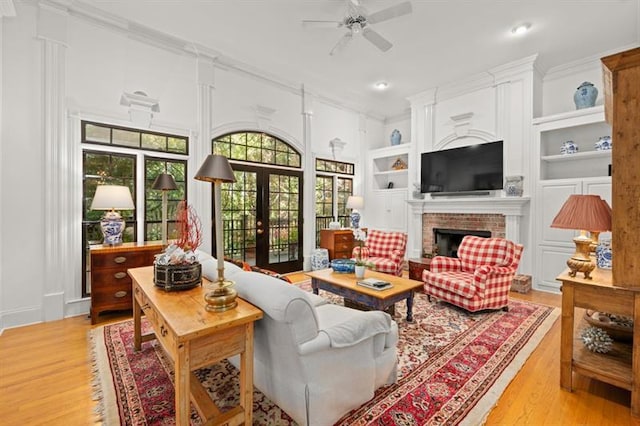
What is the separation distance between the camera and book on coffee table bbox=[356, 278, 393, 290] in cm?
314

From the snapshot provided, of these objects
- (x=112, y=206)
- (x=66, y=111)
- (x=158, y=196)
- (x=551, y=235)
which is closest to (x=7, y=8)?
(x=66, y=111)

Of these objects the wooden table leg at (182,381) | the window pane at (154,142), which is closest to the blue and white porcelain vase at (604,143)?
the wooden table leg at (182,381)

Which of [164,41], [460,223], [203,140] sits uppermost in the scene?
[164,41]

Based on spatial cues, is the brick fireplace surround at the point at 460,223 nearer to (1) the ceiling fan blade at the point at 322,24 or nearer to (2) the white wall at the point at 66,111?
(1) the ceiling fan blade at the point at 322,24

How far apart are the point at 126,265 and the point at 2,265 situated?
1.17 metres

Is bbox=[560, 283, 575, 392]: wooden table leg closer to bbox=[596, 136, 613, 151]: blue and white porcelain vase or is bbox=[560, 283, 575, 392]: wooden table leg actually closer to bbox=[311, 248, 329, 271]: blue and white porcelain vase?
bbox=[596, 136, 613, 151]: blue and white porcelain vase

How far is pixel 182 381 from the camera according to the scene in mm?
1400

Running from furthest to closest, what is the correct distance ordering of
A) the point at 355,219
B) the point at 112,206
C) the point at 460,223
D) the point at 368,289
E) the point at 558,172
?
1. the point at 355,219
2. the point at 460,223
3. the point at 558,172
4. the point at 112,206
5. the point at 368,289

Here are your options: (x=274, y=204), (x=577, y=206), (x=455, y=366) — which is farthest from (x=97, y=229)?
(x=577, y=206)

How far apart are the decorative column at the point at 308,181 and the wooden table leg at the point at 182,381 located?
179 inches

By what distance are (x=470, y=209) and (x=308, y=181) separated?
3.06m

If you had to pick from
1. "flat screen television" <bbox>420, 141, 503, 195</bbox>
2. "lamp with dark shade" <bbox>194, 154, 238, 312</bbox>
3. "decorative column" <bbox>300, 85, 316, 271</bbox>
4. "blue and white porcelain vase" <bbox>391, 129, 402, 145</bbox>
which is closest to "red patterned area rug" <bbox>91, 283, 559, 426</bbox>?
"lamp with dark shade" <bbox>194, 154, 238, 312</bbox>

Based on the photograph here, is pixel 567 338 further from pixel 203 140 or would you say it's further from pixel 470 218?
pixel 203 140

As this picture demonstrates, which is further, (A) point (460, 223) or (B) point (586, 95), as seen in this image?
(A) point (460, 223)
